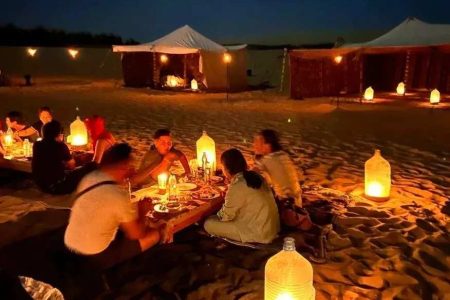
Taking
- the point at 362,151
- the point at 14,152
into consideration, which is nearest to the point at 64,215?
the point at 14,152

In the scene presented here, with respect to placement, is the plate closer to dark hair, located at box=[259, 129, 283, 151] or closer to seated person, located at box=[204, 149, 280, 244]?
seated person, located at box=[204, 149, 280, 244]

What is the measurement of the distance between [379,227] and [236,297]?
2.38m

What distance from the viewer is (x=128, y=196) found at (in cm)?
377

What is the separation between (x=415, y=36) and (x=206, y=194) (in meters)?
16.6

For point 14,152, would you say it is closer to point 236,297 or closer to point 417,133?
point 236,297

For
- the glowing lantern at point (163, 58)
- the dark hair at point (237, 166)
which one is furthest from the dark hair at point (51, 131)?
the glowing lantern at point (163, 58)

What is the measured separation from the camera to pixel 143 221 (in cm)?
432

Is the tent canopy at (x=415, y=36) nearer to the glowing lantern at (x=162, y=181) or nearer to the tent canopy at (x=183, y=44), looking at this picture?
the tent canopy at (x=183, y=44)

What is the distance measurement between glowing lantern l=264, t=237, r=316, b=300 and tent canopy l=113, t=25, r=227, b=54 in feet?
64.8

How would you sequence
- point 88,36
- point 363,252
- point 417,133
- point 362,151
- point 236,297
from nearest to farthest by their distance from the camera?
1. point 236,297
2. point 363,252
3. point 362,151
4. point 417,133
5. point 88,36

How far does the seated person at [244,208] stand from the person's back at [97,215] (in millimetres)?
1102

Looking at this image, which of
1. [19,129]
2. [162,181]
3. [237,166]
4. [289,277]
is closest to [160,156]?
[162,181]

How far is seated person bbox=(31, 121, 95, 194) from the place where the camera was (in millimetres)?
Answer: 6301

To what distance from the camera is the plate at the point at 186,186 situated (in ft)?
17.8
